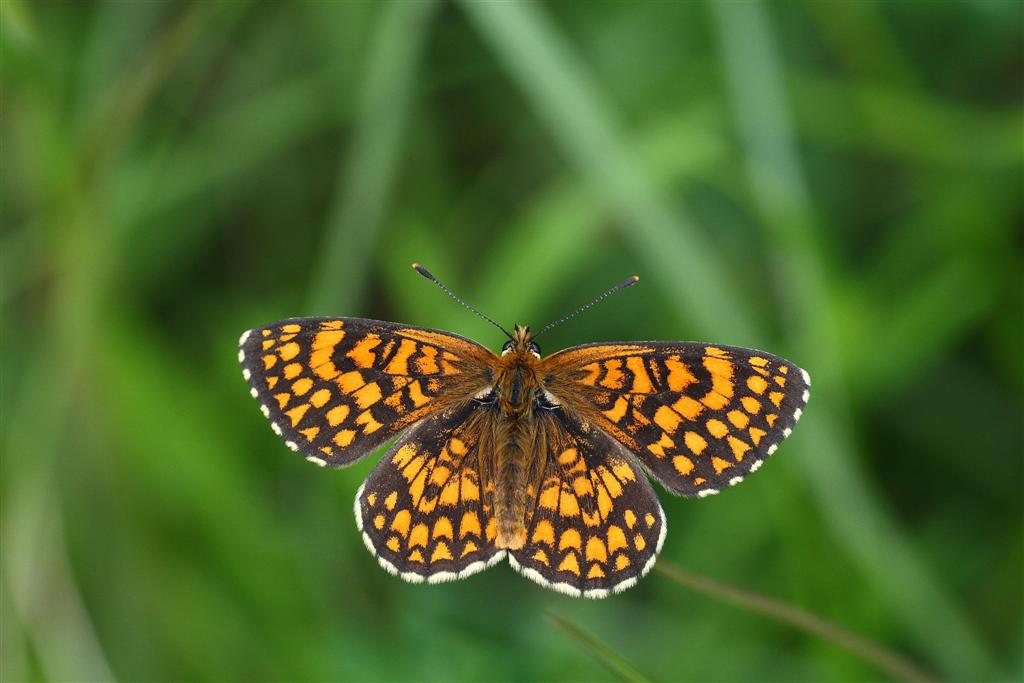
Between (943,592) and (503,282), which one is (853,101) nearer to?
(503,282)

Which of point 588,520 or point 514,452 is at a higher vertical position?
point 514,452

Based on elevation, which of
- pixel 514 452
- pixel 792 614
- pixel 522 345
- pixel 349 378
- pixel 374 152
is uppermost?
pixel 374 152

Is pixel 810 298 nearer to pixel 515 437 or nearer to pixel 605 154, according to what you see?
pixel 605 154

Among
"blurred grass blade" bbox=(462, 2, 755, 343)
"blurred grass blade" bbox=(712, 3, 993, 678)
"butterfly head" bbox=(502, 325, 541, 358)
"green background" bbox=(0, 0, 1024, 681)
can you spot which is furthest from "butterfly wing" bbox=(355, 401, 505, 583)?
"blurred grass blade" bbox=(712, 3, 993, 678)

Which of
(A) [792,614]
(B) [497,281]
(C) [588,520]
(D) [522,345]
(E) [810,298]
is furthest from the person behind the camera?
(B) [497,281]

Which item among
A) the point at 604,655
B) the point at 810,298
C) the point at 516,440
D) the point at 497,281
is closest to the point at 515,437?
the point at 516,440

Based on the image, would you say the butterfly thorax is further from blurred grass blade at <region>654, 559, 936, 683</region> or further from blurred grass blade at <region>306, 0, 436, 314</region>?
blurred grass blade at <region>306, 0, 436, 314</region>

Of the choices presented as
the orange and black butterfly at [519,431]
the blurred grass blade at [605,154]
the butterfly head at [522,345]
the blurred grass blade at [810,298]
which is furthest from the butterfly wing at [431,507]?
the blurred grass blade at [810,298]
